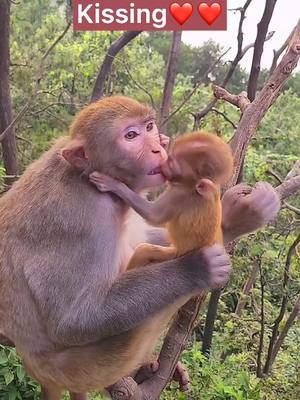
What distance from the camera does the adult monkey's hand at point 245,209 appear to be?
2762mm

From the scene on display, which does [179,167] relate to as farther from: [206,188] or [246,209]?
[246,209]

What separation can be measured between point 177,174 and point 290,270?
14.7ft

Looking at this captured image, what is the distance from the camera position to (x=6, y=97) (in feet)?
21.3

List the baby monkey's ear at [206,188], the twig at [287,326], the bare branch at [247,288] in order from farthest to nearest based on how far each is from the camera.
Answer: the bare branch at [247,288]
the twig at [287,326]
the baby monkey's ear at [206,188]

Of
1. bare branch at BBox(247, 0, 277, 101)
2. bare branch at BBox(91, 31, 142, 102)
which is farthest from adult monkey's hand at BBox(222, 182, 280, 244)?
bare branch at BBox(91, 31, 142, 102)

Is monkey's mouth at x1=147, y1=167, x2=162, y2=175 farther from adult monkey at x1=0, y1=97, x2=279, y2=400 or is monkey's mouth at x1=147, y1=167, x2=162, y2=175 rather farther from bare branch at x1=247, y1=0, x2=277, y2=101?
bare branch at x1=247, y1=0, x2=277, y2=101

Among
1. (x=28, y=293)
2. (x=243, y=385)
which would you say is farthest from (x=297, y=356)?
(x=28, y=293)

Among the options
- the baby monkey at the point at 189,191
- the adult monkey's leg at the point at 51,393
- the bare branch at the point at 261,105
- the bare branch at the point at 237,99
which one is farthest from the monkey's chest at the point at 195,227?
the bare branch at the point at 237,99

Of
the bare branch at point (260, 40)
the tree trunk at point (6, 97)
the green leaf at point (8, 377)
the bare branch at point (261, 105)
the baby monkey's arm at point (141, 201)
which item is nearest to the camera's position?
the baby monkey's arm at point (141, 201)

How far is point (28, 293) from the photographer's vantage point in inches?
97.4

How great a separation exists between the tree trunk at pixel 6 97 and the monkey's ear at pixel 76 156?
12.6 feet

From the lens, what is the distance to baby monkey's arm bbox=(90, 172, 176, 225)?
239 cm

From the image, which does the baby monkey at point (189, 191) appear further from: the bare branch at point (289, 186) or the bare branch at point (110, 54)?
the bare branch at point (110, 54)

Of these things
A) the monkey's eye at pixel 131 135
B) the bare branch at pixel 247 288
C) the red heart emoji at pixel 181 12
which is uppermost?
the red heart emoji at pixel 181 12
